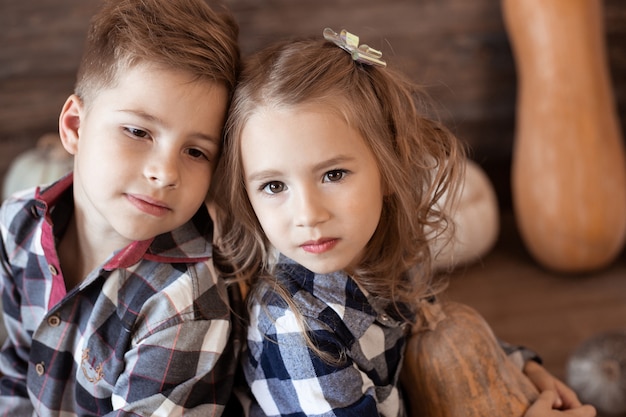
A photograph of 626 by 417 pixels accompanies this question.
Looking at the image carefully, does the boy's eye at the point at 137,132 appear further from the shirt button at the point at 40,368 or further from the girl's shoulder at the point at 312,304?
the shirt button at the point at 40,368

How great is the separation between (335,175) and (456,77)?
138cm

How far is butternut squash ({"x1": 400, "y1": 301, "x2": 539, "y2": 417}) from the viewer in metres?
1.27

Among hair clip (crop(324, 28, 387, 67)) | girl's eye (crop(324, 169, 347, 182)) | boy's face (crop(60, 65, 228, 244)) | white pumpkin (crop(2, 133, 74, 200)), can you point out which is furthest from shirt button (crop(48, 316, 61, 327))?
white pumpkin (crop(2, 133, 74, 200))

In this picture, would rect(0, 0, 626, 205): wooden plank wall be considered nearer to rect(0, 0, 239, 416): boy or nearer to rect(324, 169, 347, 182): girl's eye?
rect(0, 0, 239, 416): boy

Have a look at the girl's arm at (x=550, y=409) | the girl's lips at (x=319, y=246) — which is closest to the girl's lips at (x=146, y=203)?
the girl's lips at (x=319, y=246)

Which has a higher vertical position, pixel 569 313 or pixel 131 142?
pixel 131 142

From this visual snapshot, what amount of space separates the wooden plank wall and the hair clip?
102 cm

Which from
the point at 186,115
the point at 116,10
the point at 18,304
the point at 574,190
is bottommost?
the point at 18,304

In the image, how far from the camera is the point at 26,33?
216 centimetres

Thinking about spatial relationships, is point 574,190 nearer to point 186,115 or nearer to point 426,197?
point 426,197

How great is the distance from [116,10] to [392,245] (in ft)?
2.05

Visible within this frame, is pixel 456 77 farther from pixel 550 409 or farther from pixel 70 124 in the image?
pixel 70 124

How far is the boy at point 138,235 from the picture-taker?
113 centimetres

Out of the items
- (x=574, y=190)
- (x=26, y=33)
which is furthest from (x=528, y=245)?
(x=26, y=33)
